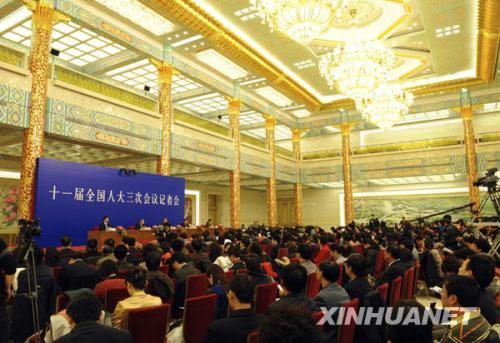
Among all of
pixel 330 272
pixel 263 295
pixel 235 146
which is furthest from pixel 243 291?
pixel 235 146

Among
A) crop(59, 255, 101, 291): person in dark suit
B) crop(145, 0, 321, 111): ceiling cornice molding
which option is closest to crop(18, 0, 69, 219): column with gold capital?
crop(145, 0, 321, 111): ceiling cornice molding

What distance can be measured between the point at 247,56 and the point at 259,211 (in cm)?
1421

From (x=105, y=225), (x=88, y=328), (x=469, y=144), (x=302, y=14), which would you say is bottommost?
(x=88, y=328)

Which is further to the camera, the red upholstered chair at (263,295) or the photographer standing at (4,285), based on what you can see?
the red upholstered chair at (263,295)

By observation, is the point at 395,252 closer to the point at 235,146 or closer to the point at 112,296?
the point at 112,296

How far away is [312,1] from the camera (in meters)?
6.43

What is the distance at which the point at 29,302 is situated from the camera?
3.34 metres

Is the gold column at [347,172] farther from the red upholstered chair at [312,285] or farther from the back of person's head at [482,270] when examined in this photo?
the back of person's head at [482,270]

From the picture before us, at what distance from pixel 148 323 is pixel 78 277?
5.22 ft

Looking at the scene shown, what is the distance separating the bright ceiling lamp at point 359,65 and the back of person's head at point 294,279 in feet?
23.5

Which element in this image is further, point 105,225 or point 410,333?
point 105,225

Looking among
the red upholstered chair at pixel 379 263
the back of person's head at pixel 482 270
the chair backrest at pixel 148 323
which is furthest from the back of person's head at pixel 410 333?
the red upholstered chair at pixel 379 263

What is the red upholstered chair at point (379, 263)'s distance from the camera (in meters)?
6.20

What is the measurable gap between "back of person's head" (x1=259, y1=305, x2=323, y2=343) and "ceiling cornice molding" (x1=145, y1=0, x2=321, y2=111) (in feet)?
30.7
